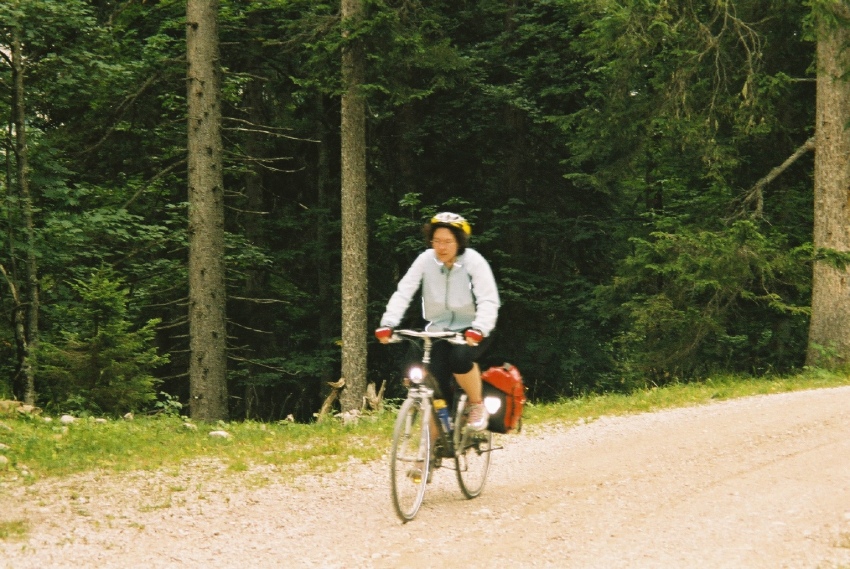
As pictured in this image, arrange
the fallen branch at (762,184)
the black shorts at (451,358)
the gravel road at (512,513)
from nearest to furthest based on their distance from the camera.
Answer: the gravel road at (512,513)
the black shorts at (451,358)
the fallen branch at (762,184)

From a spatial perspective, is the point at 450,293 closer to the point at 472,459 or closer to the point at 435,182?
the point at 472,459

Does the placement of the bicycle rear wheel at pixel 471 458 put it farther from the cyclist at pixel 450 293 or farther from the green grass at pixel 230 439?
the green grass at pixel 230 439

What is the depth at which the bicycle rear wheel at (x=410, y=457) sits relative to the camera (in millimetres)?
6719

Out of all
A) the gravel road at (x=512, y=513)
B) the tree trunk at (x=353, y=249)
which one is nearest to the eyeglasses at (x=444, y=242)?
the gravel road at (x=512, y=513)

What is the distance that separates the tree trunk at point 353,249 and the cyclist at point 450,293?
9.01 metres

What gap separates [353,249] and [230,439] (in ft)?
19.3

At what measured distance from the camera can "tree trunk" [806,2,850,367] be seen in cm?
1504

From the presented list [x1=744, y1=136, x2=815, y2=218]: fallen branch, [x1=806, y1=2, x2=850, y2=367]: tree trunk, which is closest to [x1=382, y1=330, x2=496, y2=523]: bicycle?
[x1=806, y1=2, x2=850, y2=367]: tree trunk

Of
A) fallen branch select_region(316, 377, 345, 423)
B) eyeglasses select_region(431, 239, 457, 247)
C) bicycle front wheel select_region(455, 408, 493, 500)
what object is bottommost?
fallen branch select_region(316, 377, 345, 423)

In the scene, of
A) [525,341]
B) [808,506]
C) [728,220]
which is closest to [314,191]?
[525,341]

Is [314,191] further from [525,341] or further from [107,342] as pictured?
[107,342]

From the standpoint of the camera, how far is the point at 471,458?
7.54 m

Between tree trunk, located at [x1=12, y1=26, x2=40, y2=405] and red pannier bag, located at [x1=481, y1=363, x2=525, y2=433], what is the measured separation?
29.2 ft

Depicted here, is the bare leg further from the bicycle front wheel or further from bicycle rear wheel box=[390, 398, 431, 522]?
bicycle rear wheel box=[390, 398, 431, 522]
